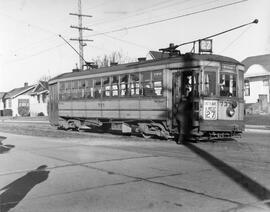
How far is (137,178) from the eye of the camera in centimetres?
916

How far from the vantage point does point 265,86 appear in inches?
1661

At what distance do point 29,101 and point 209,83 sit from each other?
61499 millimetres

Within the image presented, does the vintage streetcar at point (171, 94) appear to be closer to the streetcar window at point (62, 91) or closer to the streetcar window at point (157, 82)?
the streetcar window at point (157, 82)

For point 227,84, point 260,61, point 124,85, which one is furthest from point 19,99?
point 227,84

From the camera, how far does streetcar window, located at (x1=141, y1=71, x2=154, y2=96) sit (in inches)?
701

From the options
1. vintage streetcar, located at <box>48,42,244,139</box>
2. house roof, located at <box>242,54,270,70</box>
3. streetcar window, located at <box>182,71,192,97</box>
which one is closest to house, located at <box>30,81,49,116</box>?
house roof, located at <box>242,54,270,70</box>

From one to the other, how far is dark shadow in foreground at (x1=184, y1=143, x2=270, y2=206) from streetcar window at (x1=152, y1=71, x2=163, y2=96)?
16.3 ft

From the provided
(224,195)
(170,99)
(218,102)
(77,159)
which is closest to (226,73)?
(218,102)

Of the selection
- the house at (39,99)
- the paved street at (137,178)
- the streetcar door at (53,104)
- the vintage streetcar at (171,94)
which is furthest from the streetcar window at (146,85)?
the house at (39,99)

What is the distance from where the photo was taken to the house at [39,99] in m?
66.0

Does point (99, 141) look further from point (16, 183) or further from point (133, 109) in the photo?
point (16, 183)

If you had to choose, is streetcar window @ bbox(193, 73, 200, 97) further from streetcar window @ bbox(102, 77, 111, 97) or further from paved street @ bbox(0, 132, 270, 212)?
streetcar window @ bbox(102, 77, 111, 97)

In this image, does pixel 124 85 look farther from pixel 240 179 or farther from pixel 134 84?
pixel 240 179

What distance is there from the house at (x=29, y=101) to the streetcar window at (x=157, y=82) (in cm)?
4671
